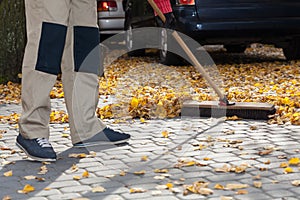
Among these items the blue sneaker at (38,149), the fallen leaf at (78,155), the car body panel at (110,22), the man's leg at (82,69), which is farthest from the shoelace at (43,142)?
the car body panel at (110,22)

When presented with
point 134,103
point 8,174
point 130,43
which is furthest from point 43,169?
point 130,43

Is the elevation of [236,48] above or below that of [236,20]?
below

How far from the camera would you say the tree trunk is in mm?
10344

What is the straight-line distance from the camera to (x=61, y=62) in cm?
537

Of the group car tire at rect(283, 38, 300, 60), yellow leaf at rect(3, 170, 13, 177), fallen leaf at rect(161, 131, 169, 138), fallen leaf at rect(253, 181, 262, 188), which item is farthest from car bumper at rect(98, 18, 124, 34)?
fallen leaf at rect(253, 181, 262, 188)

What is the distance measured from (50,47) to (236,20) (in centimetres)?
609

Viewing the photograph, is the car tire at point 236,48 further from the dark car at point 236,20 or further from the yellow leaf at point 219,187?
the yellow leaf at point 219,187

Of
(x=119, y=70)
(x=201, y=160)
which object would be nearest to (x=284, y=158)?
(x=201, y=160)

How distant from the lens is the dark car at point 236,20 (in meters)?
10.6

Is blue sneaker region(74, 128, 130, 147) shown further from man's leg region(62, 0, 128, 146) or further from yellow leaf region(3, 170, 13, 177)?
yellow leaf region(3, 170, 13, 177)

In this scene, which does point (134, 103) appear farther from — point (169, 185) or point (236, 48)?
point (236, 48)

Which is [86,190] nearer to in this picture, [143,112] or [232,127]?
[232,127]

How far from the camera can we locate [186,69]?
11.0 metres

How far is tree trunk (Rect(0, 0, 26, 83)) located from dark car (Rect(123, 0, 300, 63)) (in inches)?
91.1
